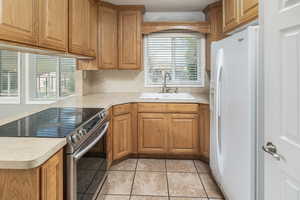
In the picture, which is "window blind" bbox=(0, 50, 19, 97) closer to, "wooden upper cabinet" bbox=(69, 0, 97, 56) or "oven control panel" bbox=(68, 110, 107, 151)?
"wooden upper cabinet" bbox=(69, 0, 97, 56)

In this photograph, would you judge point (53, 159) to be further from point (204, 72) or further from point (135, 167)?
point (204, 72)

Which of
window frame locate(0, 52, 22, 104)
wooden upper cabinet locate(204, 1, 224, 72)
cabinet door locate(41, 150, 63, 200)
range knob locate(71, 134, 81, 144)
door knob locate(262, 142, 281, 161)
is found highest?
wooden upper cabinet locate(204, 1, 224, 72)

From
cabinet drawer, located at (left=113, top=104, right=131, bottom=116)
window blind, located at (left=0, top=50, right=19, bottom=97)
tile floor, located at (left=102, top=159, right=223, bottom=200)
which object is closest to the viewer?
window blind, located at (left=0, top=50, right=19, bottom=97)

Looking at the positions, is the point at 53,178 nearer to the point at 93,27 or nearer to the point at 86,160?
the point at 86,160

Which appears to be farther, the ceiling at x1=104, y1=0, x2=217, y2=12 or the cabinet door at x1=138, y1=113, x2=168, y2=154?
the ceiling at x1=104, y1=0, x2=217, y2=12

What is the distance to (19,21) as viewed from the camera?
58.8 inches

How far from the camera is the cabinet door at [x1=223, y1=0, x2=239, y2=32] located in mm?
2180

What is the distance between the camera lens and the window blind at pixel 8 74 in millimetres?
2170

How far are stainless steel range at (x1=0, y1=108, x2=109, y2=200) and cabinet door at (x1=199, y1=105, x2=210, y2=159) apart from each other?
1.53m

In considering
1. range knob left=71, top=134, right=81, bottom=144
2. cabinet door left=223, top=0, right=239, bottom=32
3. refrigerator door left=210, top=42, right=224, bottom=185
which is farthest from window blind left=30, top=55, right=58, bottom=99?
cabinet door left=223, top=0, right=239, bottom=32

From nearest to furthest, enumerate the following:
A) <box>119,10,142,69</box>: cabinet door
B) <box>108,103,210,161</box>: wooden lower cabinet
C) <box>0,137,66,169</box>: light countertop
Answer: <box>0,137,66,169</box>: light countertop, <box>108,103,210,161</box>: wooden lower cabinet, <box>119,10,142,69</box>: cabinet door

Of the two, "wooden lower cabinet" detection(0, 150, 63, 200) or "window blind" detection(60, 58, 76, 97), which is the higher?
"window blind" detection(60, 58, 76, 97)

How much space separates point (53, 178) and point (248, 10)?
1.88 meters

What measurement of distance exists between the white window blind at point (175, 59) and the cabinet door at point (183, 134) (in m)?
0.93
